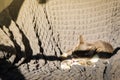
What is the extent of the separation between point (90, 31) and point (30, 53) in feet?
2.17

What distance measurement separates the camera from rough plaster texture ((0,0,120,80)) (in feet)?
8.26

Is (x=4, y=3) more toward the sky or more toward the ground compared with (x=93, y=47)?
more toward the sky

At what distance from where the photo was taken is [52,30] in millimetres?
2945

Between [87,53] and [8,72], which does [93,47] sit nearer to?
[87,53]

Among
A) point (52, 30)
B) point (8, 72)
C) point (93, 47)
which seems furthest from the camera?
point (52, 30)

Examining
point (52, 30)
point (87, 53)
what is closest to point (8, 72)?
point (52, 30)

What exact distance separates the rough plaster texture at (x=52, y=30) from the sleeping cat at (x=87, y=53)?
0.08m

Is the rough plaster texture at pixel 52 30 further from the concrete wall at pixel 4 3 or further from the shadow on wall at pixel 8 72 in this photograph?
the concrete wall at pixel 4 3

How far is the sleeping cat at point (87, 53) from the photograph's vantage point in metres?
2.71

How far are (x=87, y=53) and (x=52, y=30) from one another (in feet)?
1.39

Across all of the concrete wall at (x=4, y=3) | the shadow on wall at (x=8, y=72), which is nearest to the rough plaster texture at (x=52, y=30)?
the shadow on wall at (x=8, y=72)

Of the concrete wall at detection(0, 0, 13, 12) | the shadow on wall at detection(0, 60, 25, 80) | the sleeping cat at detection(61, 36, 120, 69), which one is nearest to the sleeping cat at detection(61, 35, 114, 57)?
the sleeping cat at detection(61, 36, 120, 69)

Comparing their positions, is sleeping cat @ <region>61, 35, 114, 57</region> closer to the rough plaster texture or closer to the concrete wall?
the rough plaster texture

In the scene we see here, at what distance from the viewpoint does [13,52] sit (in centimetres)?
260
